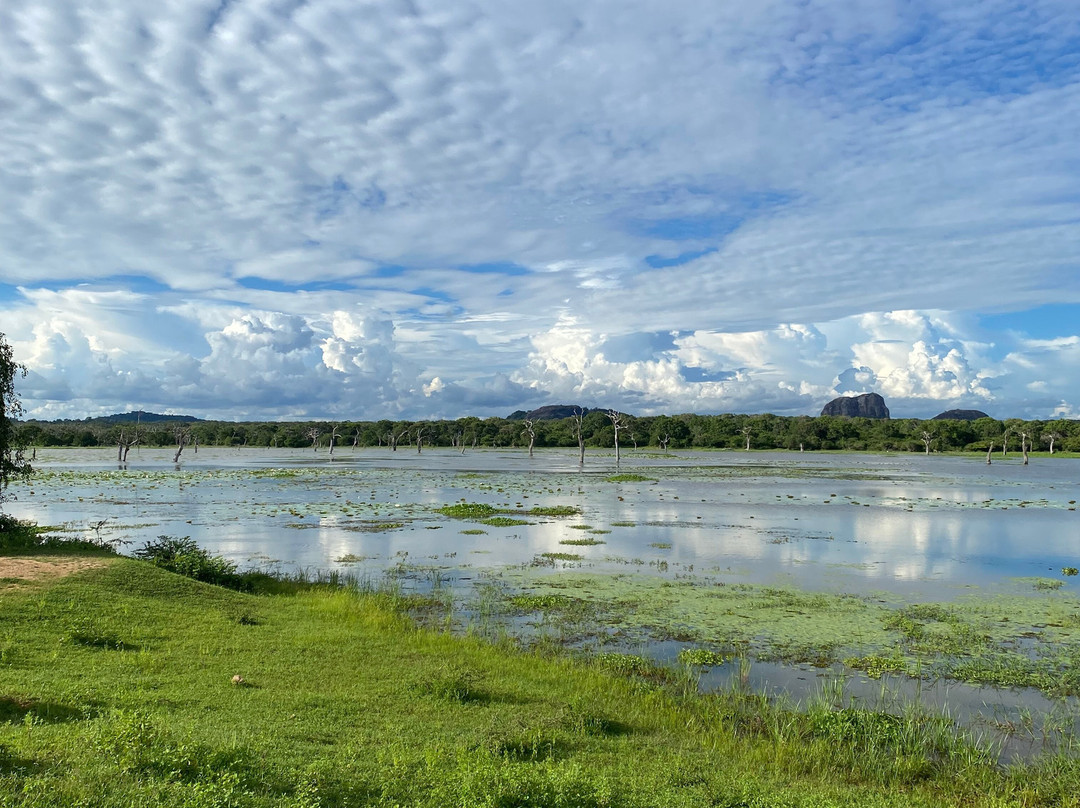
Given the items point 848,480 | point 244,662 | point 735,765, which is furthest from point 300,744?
point 848,480

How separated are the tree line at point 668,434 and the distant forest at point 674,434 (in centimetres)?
22

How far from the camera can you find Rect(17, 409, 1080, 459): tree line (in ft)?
465

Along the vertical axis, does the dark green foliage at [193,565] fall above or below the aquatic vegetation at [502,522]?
above

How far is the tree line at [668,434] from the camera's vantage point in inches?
5576

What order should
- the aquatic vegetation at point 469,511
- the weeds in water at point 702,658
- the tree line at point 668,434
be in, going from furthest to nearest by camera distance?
the tree line at point 668,434
the aquatic vegetation at point 469,511
the weeds in water at point 702,658

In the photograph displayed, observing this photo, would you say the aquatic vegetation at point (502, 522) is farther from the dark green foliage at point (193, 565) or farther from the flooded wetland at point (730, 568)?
the dark green foliage at point (193, 565)

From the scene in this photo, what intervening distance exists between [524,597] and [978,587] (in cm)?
1283

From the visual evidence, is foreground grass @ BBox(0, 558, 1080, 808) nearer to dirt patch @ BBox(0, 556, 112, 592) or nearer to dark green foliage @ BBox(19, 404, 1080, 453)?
dirt patch @ BBox(0, 556, 112, 592)

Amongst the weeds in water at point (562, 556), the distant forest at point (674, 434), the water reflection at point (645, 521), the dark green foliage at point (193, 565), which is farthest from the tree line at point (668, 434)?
the dark green foliage at point (193, 565)

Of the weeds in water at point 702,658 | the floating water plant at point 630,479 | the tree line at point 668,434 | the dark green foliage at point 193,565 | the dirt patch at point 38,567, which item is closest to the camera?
the weeds in water at point 702,658

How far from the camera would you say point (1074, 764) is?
28.8ft

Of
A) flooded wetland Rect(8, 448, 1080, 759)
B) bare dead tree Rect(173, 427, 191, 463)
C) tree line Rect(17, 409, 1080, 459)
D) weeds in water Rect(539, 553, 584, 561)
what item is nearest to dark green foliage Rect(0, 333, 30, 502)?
flooded wetland Rect(8, 448, 1080, 759)

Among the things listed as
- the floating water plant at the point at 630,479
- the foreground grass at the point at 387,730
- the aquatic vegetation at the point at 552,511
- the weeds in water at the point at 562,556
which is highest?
the foreground grass at the point at 387,730

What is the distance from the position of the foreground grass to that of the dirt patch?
0.43m
